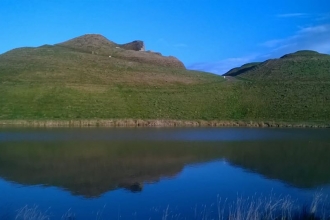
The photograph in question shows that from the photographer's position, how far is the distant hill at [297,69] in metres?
77.6

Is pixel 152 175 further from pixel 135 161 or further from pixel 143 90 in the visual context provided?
pixel 143 90

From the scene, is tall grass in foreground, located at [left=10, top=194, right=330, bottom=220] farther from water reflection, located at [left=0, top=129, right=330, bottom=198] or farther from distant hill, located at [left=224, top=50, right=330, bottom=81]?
distant hill, located at [left=224, top=50, right=330, bottom=81]

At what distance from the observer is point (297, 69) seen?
83.9m

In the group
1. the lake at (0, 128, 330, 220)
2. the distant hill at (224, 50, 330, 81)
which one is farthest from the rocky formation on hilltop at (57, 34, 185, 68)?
the lake at (0, 128, 330, 220)

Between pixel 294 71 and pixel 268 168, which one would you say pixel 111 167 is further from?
pixel 294 71

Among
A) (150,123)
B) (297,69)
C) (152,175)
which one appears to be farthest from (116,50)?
(152,175)

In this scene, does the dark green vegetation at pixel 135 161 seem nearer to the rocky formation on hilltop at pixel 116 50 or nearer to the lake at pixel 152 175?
the lake at pixel 152 175

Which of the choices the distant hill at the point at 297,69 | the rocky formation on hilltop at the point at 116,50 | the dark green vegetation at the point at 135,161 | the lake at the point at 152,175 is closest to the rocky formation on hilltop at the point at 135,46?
the rocky formation on hilltop at the point at 116,50

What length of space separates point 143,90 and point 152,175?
45.5m

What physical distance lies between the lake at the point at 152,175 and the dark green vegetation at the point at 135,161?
51 millimetres

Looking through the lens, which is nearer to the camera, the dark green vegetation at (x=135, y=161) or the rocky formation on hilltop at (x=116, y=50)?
the dark green vegetation at (x=135, y=161)

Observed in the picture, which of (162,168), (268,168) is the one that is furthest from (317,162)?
(162,168)

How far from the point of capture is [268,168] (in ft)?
79.2

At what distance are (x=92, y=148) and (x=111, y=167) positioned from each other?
7.57m
